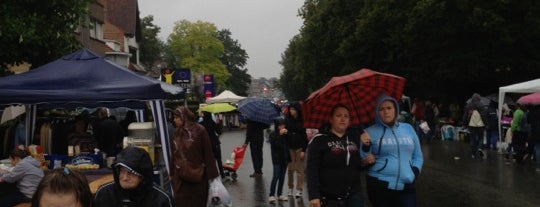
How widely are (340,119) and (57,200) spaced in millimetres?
3143

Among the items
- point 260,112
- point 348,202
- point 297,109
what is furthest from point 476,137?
point 348,202

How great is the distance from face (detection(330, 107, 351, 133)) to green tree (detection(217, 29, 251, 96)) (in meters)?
107

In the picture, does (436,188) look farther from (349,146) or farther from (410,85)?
(410,85)

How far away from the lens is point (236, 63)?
118 m

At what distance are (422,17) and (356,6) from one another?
35.2ft

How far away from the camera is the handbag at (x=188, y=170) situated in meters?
7.30

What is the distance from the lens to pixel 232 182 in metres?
14.0

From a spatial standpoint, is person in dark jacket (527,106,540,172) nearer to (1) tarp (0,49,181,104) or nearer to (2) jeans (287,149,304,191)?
(2) jeans (287,149,304,191)

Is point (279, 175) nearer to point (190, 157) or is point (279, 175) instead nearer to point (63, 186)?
point (190, 157)

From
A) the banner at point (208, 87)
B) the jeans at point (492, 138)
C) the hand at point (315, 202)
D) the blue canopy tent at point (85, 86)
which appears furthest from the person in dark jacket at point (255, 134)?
the banner at point (208, 87)

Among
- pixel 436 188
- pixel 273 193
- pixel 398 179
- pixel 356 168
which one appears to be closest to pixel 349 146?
pixel 356 168

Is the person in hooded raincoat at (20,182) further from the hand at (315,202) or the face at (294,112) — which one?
the hand at (315,202)

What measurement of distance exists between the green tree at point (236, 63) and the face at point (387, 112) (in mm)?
106595

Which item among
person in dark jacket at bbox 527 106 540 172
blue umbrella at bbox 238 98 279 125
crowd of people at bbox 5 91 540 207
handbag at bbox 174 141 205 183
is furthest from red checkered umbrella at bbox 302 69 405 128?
person in dark jacket at bbox 527 106 540 172
